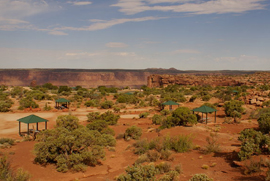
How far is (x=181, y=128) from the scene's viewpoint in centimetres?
1698

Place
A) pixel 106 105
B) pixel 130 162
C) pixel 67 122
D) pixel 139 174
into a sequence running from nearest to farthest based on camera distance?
pixel 139 174
pixel 130 162
pixel 67 122
pixel 106 105

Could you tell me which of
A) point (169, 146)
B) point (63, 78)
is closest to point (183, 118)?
point (169, 146)

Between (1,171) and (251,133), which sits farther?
(251,133)

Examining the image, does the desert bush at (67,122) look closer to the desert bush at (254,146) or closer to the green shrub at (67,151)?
the green shrub at (67,151)

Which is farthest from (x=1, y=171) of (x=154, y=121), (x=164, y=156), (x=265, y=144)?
(x=154, y=121)

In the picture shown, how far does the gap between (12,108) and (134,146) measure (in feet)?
76.2

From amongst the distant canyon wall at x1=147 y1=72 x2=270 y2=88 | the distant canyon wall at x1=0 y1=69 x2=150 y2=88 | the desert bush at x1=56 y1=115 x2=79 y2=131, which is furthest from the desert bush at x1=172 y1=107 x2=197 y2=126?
the distant canyon wall at x1=0 y1=69 x2=150 y2=88

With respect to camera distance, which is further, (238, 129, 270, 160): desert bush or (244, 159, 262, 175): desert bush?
(238, 129, 270, 160): desert bush

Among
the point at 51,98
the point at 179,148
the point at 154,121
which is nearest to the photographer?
the point at 179,148

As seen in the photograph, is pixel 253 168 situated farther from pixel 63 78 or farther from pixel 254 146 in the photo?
pixel 63 78

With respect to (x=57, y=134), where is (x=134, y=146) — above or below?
below

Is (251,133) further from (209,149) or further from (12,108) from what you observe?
(12,108)

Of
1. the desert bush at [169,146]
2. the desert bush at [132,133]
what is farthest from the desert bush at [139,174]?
the desert bush at [132,133]

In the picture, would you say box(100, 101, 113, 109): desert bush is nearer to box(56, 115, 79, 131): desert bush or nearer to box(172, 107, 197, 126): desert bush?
box(172, 107, 197, 126): desert bush
